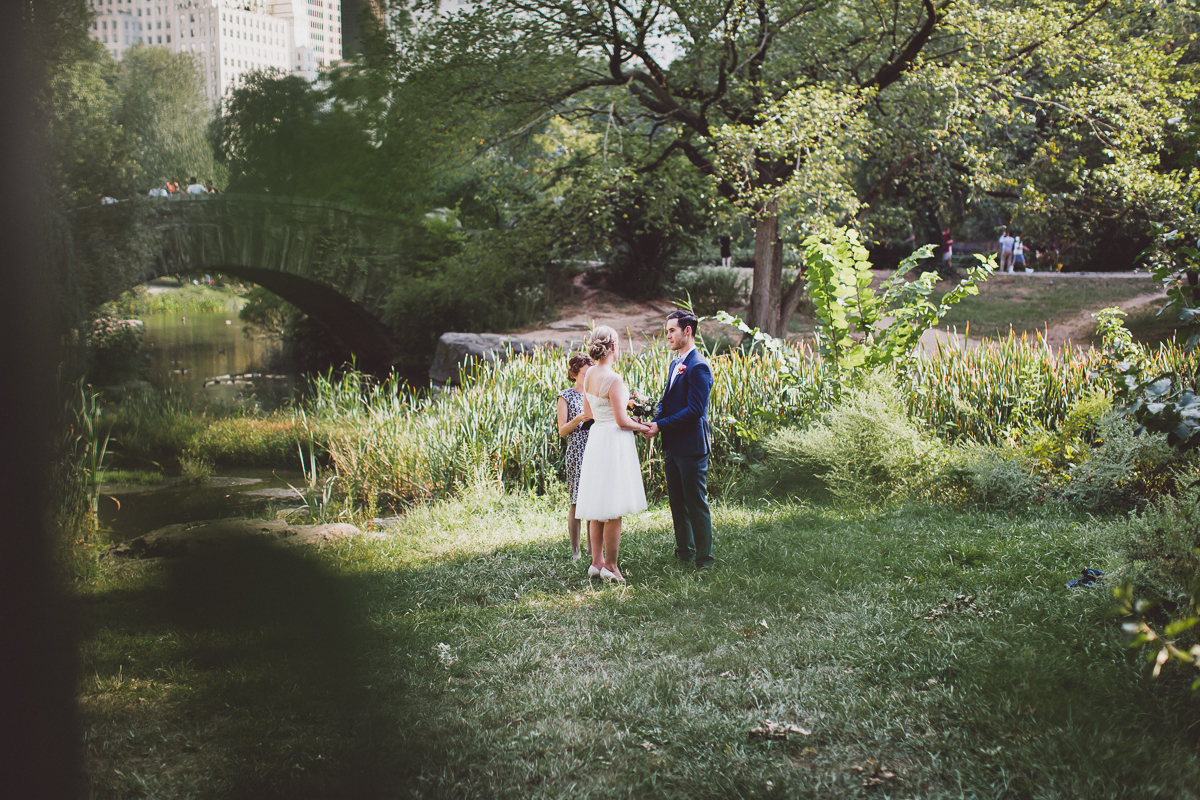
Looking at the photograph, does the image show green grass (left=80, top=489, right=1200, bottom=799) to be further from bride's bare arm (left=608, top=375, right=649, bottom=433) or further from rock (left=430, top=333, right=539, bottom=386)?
bride's bare arm (left=608, top=375, right=649, bottom=433)

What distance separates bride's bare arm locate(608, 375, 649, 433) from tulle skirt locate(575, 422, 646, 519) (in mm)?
50

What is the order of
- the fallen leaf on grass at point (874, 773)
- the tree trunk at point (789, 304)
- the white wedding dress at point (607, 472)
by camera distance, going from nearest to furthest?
the fallen leaf on grass at point (874, 773)
the white wedding dress at point (607, 472)
the tree trunk at point (789, 304)

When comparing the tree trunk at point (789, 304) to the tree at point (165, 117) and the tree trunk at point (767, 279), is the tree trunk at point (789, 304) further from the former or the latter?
the tree at point (165, 117)

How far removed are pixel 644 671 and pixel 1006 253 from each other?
25.8m

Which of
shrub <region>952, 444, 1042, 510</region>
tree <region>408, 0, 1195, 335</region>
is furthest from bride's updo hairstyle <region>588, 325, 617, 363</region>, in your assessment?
tree <region>408, 0, 1195, 335</region>

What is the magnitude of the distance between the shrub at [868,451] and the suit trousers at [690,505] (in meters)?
2.03

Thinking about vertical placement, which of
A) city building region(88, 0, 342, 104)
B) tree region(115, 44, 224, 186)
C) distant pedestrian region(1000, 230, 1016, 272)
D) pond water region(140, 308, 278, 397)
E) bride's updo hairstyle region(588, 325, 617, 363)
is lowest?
bride's updo hairstyle region(588, 325, 617, 363)

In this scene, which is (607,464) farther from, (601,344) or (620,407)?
(601,344)

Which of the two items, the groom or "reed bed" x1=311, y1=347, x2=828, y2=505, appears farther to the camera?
"reed bed" x1=311, y1=347, x2=828, y2=505

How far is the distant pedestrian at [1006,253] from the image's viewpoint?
25.0m

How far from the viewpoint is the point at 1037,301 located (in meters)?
21.1

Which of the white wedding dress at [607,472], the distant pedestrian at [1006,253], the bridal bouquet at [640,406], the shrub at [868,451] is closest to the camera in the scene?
the white wedding dress at [607,472]

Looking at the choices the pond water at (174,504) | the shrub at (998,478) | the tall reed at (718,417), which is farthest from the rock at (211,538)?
the tall reed at (718,417)

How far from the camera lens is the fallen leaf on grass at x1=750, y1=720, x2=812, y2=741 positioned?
3.27m
